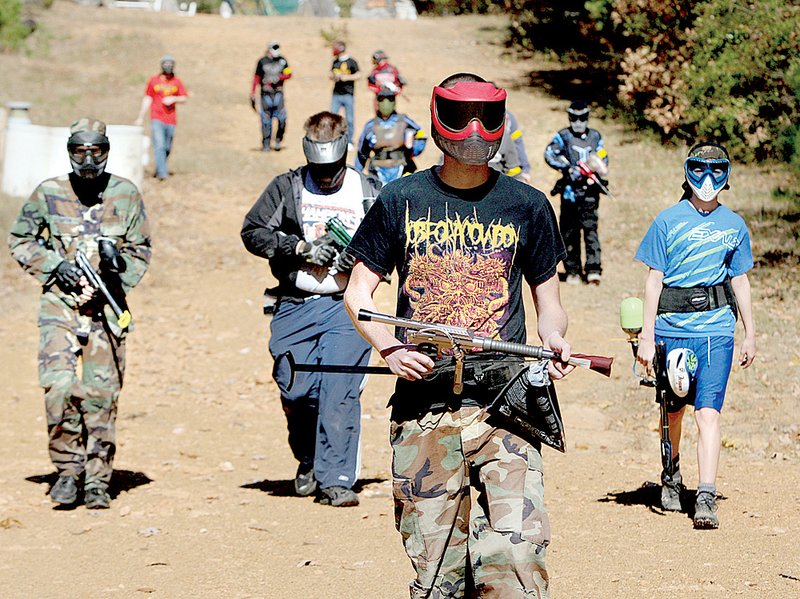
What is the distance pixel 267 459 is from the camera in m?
9.85

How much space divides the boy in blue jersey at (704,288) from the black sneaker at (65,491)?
12.2 ft

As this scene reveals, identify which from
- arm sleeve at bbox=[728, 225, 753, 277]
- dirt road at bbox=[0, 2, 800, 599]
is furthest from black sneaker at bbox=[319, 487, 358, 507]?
arm sleeve at bbox=[728, 225, 753, 277]

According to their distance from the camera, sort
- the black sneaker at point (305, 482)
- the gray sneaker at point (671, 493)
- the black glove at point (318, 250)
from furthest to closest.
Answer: the black sneaker at point (305, 482)
the black glove at point (318, 250)
the gray sneaker at point (671, 493)

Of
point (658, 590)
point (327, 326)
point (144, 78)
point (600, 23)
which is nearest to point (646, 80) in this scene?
point (600, 23)

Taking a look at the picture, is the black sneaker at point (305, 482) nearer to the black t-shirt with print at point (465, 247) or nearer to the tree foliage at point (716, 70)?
the black t-shirt with print at point (465, 247)

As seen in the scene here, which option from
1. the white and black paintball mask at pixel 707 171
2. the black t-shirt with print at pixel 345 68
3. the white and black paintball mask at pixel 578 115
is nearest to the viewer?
the white and black paintball mask at pixel 707 171

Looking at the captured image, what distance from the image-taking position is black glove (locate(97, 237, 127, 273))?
24.7 ft

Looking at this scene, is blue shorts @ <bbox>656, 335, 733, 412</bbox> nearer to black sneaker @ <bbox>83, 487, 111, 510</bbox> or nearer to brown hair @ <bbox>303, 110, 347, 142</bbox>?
brown hair @ <bbox>303, 110, 347, 142</bbox>

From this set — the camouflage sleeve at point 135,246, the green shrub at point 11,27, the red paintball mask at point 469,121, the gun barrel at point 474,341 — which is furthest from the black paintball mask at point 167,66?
the gun barrel at point 474,341

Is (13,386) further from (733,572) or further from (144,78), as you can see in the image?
(144,78)

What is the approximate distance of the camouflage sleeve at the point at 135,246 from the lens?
25.4 ft

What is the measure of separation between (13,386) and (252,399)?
248 cm

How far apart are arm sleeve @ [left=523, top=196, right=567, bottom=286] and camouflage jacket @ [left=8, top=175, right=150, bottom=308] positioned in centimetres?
378

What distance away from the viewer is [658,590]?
5941 mm
